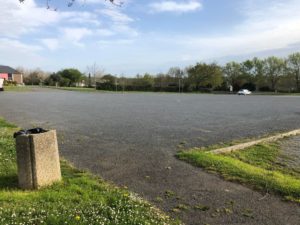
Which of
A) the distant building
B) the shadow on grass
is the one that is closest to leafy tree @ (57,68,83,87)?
the distant building

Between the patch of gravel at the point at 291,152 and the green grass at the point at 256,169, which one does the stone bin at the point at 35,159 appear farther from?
the patch of gravel at the point at 291,152

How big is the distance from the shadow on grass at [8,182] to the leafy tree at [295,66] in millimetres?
77272

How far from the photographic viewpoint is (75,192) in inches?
195

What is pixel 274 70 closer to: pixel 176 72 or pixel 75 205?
pixel 176 72

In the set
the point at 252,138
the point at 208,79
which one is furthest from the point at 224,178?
the point at 208,79

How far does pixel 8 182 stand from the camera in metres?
5.40

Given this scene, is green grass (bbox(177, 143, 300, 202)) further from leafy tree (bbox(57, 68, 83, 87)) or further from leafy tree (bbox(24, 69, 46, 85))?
leafy tree (bbox(24, 69, 46, 85))

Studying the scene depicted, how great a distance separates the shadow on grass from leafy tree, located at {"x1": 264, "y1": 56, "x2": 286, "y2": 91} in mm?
76539

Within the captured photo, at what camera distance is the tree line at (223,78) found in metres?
76.6

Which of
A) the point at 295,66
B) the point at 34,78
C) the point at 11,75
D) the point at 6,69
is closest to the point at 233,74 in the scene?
the point at 295,66

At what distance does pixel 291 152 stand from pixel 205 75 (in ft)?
231

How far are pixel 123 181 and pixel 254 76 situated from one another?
3072 inches

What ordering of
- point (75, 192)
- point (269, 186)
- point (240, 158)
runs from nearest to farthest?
1. point (75, 192)
2. point (269, 186)
3. point (240, 158)

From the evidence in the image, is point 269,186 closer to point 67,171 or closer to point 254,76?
point 67,171
